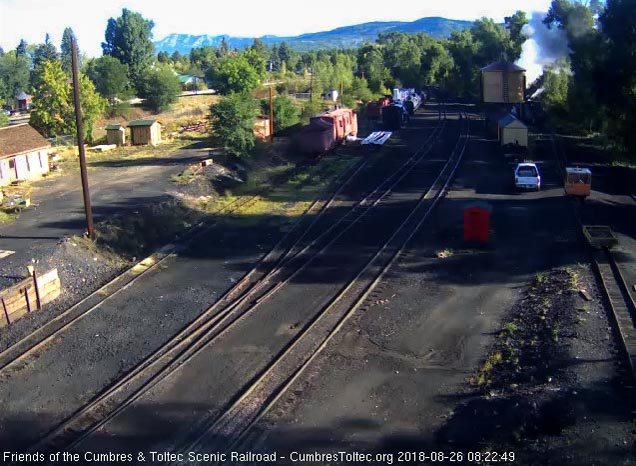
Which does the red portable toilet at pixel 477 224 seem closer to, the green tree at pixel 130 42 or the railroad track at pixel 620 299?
the railroad track at pixel 620 299

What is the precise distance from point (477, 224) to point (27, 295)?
12.8m

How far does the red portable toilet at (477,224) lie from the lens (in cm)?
1906

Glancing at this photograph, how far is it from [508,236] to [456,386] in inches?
404

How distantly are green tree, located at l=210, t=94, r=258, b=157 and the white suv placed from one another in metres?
14.0

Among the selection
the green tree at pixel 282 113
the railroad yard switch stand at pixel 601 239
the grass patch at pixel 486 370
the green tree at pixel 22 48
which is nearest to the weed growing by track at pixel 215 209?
the railroad yard switch stand at pixel 601 239

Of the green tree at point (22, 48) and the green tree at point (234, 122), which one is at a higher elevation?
the green tree at point (22, 48)

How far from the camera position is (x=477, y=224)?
63.0 ft

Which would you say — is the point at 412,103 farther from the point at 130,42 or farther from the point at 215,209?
the point at 215,209

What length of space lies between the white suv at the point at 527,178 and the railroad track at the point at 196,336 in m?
7.92

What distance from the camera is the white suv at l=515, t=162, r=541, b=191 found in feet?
87.4

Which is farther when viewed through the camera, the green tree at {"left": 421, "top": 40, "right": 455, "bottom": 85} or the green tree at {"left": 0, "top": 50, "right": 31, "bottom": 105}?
the green tree at {"left": 421, "top": 40, "right": 455, "bottom": 85}

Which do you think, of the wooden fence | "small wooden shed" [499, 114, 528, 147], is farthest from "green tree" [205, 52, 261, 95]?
the wooden fence

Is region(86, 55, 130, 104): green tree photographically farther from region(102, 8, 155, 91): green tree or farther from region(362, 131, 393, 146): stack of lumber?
region(362, 131, 393, 146): stack of lumber

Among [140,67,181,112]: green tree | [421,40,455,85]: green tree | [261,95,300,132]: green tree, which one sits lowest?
[261,95,300,132]: green tree
